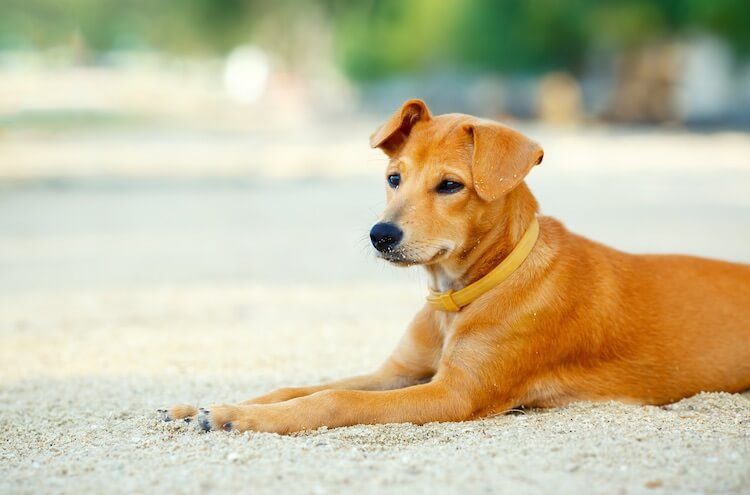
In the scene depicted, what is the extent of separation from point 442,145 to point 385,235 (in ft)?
2.18

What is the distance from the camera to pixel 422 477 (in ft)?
14.0

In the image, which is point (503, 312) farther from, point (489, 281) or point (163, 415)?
point (163, 415)

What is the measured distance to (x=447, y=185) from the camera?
5.41m

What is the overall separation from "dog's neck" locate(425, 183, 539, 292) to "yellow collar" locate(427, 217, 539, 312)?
0.06 meters

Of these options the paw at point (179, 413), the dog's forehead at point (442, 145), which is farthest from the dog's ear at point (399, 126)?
the paw at point (179, 413)

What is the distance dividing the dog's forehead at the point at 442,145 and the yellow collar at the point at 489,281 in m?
0.53

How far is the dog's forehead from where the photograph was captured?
215 inches

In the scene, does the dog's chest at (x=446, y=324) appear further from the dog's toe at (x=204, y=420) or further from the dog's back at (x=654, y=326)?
the dog's toe at (x=204, y=420)

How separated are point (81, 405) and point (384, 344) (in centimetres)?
246

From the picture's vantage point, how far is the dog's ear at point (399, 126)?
5.67 meters

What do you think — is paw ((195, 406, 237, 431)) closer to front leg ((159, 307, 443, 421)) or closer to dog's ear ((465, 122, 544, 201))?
front leg ((159, 307, 443, 421))

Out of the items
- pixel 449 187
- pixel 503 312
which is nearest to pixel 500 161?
pixel 449 187

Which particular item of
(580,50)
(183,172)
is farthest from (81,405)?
(580,50)

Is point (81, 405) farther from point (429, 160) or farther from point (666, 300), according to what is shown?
point (666, 300)
